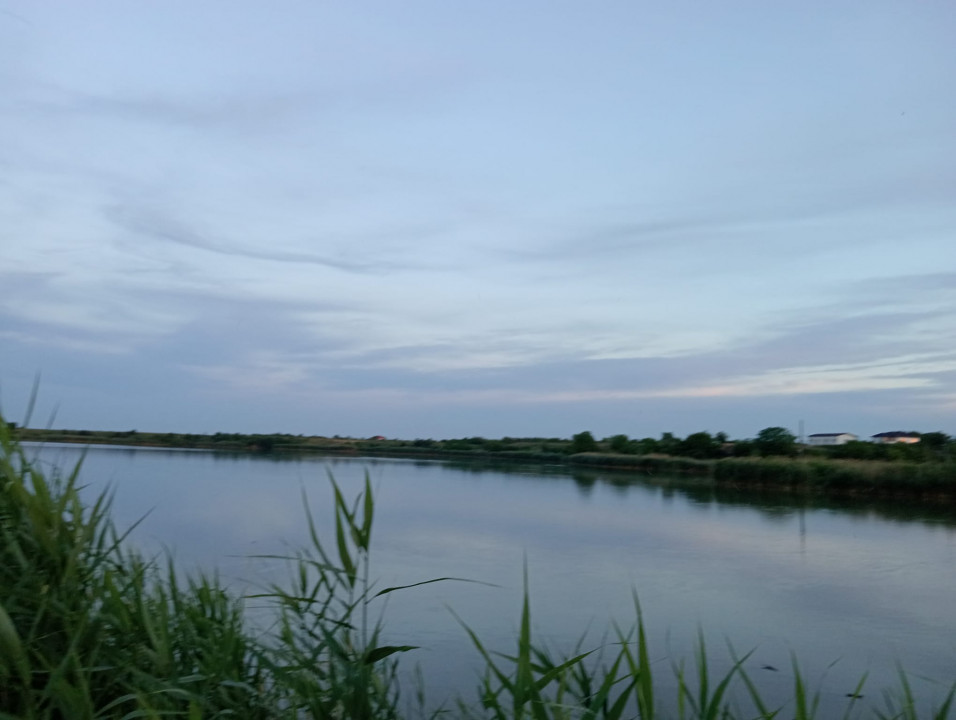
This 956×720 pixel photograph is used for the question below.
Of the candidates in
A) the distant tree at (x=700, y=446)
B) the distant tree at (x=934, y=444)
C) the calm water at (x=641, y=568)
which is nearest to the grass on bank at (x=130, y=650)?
the calm water at (x=641, y=568)

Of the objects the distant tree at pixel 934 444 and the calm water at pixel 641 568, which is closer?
the calm water at pixel 641 568

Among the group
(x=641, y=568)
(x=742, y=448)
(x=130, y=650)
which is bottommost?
(x=641, y=568)

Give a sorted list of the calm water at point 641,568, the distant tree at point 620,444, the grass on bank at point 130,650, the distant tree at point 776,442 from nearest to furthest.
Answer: the grass on bank at point 130,650 → the calm water at point 641,568 → the distant tree at point 776,442 → the distant tree at point 620,444

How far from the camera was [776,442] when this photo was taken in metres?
32.5

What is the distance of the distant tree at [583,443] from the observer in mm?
49469

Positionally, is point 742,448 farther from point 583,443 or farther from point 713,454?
point 583,443

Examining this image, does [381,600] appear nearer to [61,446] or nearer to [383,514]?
[61,446]

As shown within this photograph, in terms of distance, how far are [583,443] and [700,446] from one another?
12779mm

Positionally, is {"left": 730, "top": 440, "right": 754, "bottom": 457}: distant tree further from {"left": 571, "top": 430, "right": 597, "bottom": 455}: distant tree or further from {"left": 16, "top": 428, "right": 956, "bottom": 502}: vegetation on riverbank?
{"left": 571, "top": 430, "right": 597, "bottom": 455}: distant tree

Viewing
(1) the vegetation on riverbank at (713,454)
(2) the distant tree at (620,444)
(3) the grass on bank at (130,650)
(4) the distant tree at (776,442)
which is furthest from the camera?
(2) the distant tree at (620,444)

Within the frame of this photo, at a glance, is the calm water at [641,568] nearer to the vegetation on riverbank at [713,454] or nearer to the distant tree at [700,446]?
the vegetation on riverbank at [713,454]

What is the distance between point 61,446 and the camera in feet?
13.3

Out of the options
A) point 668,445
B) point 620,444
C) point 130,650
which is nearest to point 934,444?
point 668,445

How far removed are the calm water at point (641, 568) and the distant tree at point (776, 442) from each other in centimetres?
1207
